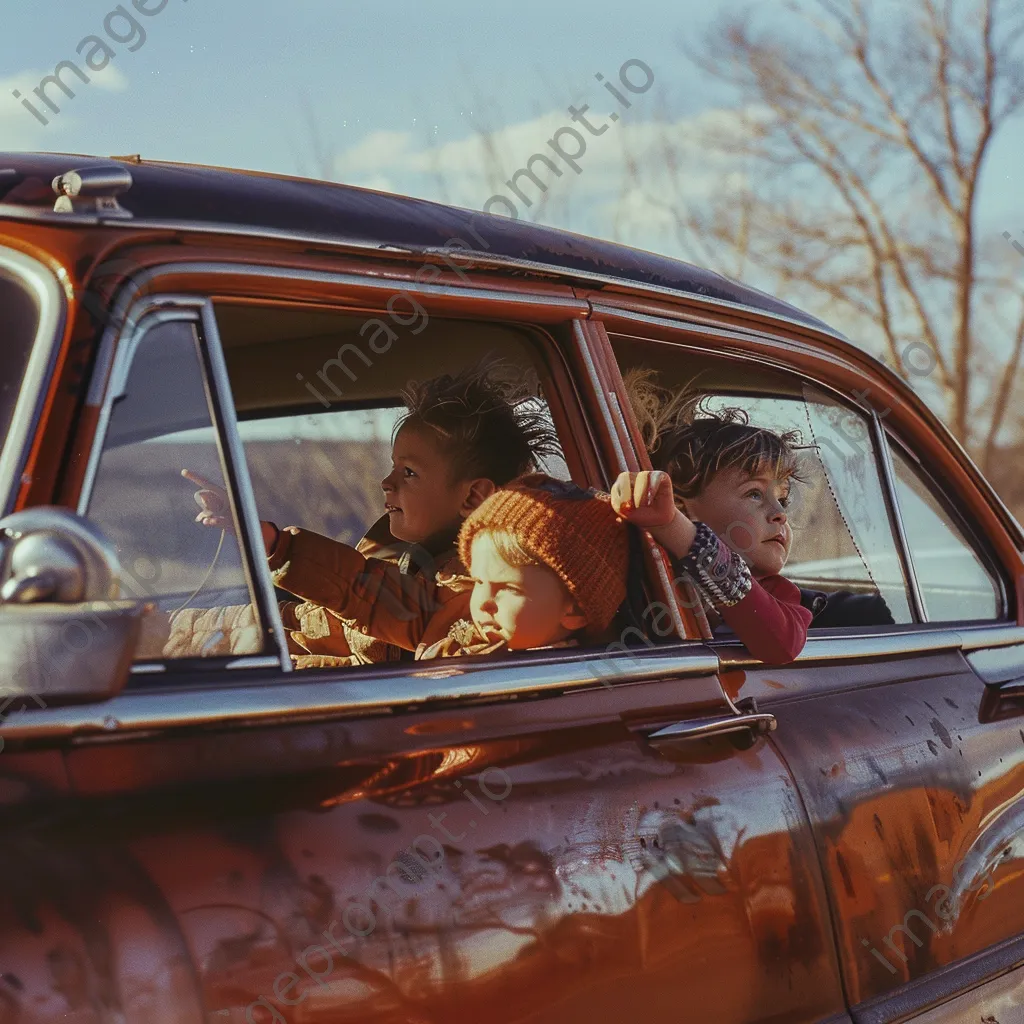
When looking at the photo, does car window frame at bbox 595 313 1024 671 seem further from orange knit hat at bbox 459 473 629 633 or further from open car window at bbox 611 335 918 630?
orange knit hat at bbox 459 473 629 633

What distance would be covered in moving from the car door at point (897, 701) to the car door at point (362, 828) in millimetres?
136

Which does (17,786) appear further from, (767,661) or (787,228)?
(787,228)

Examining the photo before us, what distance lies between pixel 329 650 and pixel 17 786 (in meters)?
1.85

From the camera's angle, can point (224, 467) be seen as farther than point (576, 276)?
No

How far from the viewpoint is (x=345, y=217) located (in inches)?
78.6

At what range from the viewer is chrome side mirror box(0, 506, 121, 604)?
125cm

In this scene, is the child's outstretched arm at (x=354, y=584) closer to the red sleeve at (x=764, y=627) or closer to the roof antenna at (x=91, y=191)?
the red sleeve at (x=764, y=627)

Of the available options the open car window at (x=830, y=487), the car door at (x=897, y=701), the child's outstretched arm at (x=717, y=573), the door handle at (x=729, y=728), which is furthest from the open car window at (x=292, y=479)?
the open car window at (x=830, y=487)

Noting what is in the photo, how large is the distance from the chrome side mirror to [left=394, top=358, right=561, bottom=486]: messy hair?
4.57 ft

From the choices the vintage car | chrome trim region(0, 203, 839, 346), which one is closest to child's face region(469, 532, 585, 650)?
the vintage car

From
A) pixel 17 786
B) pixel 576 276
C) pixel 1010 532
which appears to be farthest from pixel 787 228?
→ pixel 17 786

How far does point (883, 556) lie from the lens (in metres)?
3.12

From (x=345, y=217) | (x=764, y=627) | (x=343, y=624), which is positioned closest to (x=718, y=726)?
(x=764, y=627)

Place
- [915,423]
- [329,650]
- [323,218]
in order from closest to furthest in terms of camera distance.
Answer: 1. [323,218]
2. [915,423]
3. [329,650]
